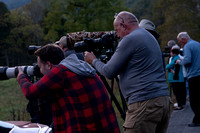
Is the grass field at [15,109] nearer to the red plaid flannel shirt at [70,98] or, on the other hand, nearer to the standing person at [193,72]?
the standing person at [193,72]

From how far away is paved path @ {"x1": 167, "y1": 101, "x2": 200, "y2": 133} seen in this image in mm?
7125

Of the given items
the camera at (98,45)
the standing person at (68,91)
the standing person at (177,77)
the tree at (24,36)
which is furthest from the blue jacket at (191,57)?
the standing person at (68,91)

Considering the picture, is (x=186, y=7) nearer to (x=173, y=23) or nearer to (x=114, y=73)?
(x=173, y=23)

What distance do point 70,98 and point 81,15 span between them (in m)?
34.0

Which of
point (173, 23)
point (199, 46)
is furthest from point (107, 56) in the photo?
point (173, 23)

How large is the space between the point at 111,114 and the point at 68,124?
0.48 metres

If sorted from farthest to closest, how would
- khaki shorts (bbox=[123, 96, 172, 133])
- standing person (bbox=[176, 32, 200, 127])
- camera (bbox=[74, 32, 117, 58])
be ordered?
standing person (bbox=[176, 32, 200, 127]) → camera (bbox=[74, 32, 117, 58]) → khaki shorts (bbox=[123, 96, 172, 133])

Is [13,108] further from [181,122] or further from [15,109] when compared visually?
[181,122]

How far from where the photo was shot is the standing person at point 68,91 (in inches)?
125

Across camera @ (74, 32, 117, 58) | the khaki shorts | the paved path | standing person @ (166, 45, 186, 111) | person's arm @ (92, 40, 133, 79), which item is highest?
camera @ (74, 32, 117, 58)

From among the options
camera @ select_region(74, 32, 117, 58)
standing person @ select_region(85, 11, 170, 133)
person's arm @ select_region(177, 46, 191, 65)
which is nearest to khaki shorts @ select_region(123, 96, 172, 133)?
standing person @ select_region(85, 11, 170, 133)

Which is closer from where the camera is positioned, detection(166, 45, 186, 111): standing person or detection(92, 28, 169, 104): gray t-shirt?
detection(92, 28, 169, 104): gray t-shirt

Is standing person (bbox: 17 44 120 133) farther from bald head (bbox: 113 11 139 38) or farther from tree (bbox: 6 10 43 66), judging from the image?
tree (bbox: 6 10 43 66)

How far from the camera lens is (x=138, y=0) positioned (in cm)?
7244
